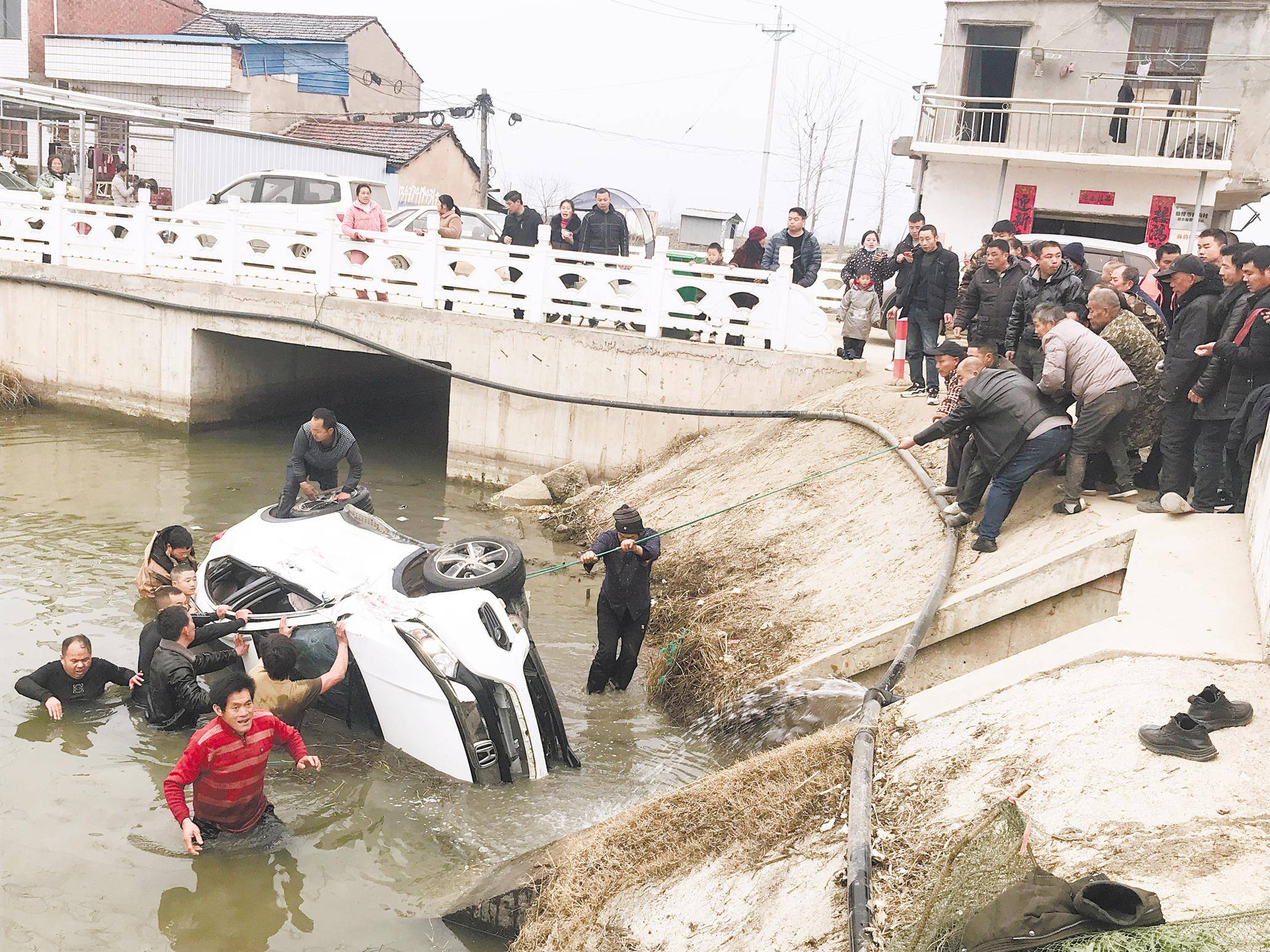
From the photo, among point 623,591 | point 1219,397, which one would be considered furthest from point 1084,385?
point 623,591

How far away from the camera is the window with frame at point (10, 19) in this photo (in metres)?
31.7

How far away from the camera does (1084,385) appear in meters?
8.03

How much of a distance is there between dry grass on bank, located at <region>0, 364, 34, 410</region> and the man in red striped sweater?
46.3 feet

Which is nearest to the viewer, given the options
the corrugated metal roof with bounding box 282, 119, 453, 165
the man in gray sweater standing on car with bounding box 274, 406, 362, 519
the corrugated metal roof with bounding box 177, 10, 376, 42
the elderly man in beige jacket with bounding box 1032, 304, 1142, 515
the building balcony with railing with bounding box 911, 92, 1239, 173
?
the elderly man in beige jacket with bounding box 1032, 304, 1142, 515

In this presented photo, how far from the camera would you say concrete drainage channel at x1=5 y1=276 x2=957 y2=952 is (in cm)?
436

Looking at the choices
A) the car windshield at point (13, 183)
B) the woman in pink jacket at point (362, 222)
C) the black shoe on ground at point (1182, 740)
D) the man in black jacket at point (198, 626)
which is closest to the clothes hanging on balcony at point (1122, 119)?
the woman in pink jacket at point (362, 222)

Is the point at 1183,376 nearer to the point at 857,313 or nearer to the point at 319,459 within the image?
the point at 857,313

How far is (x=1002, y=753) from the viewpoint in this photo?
5.07m

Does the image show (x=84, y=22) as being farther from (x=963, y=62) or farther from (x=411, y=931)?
(x=411, y=931)

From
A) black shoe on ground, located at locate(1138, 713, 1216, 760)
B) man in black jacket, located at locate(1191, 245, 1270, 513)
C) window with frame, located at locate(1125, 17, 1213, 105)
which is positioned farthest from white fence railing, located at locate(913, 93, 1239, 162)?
black shoe on ground, located at locate(1138, 713, 1216, 760)

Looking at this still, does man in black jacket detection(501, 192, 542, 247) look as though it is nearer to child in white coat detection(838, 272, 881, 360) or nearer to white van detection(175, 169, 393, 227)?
white van detection(175, 169, 393, 227)

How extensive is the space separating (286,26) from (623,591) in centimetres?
3166

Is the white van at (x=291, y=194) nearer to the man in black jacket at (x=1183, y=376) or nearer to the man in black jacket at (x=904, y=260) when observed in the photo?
the man in black jacket at (x=904, y=260)

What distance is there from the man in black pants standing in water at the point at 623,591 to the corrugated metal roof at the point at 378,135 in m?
24.2
